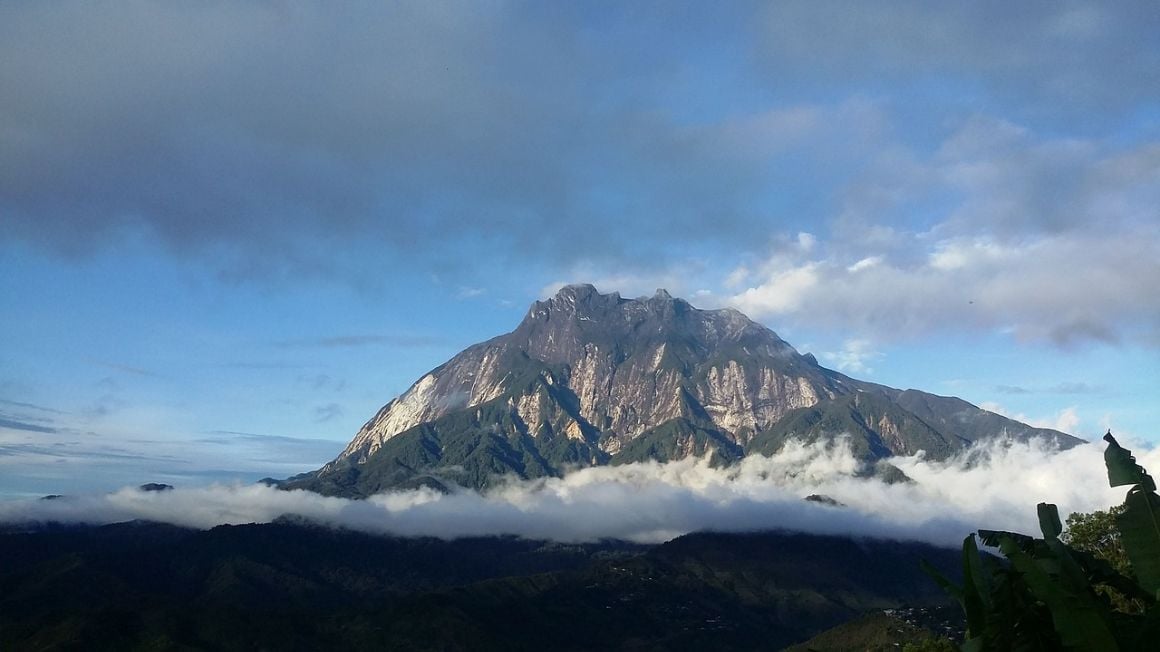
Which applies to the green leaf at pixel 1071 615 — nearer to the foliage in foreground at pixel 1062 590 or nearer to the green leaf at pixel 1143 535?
the foliage in foreground at pixel 1062 590

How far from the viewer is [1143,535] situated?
83.1ft

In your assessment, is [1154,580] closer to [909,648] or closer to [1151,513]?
[1151,513]

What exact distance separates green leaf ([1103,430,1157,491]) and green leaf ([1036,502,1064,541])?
2722 mm

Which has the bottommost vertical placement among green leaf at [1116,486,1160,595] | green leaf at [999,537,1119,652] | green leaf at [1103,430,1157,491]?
green leaf at [999,537,1119,652]

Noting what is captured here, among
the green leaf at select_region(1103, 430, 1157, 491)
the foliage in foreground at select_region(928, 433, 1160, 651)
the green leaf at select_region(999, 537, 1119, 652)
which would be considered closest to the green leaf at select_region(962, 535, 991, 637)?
the foliage in foreground at select_region(928, 433, 1160, 651)

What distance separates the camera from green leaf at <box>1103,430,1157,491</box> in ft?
85.5

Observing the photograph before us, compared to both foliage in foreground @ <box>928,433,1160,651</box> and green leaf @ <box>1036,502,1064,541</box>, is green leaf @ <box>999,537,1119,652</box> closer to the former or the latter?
foliage in foreground @ <box>928,433,1160,651</box>

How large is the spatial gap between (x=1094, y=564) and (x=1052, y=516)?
5.85 ft

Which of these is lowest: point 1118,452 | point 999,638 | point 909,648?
point 909,648

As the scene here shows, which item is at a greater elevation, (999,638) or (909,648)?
(999,638)

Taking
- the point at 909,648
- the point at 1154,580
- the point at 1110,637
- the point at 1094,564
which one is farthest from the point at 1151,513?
the point at 909,648

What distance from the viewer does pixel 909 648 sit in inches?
3440

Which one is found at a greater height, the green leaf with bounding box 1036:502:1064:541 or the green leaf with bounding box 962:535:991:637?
the green leaf with bounding box 1036:502:1064:541

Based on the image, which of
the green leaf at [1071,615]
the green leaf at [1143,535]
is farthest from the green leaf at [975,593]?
the green leaf at [1143,535]
